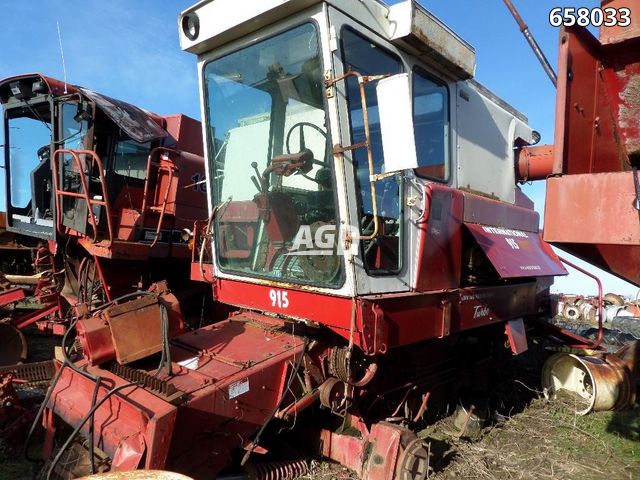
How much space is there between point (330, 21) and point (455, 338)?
301cm

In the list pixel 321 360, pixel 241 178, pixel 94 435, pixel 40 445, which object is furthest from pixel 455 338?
pixel 40 445

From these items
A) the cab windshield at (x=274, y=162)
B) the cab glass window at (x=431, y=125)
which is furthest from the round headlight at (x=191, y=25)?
the cab glass window at (x=431, y=125)

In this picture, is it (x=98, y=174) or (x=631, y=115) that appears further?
(x=98, y=174)

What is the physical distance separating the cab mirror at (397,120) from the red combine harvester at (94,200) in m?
3.55

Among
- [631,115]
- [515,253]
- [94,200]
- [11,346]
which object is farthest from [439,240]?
[11,346]

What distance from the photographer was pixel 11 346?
557 centimetres

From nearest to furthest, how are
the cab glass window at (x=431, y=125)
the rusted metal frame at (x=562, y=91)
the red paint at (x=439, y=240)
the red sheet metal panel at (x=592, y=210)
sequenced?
the red sheet metal panel at (x=592, y=210) < the rusted metal frame at (x=562, y=91) < the red paint at (x=439, y=240) < the cab glass window at (x=431, y=125)

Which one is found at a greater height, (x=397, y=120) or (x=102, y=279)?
(x=397, y=120)

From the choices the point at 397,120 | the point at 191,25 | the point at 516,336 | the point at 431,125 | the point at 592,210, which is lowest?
the point at 516,336

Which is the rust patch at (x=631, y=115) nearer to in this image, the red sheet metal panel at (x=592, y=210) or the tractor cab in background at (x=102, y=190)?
the red sheet metal panel at (x=592, y=210)

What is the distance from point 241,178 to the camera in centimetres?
352

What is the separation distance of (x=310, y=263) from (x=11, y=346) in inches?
176

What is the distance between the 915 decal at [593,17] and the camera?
2.19 meters

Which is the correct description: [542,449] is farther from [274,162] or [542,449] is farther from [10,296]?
[10,296]
